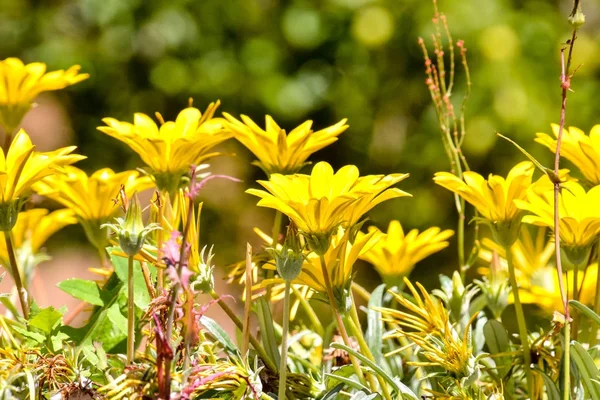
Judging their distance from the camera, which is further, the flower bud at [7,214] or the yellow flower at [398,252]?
the yellow flower at [398,252]

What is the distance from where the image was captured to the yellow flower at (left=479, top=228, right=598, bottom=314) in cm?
74

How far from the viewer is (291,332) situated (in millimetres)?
815

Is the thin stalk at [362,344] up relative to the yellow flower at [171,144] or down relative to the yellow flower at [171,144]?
down

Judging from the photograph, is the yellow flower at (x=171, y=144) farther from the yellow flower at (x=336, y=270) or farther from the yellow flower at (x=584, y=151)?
the yellow flower at (x=584, y=151)

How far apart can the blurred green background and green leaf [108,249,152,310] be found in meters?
1.23

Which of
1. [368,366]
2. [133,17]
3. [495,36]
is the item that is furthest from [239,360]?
[133,17]

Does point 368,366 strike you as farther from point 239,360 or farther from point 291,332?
point 291,332

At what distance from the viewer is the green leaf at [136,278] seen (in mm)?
663

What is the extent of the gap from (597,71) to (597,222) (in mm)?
1505

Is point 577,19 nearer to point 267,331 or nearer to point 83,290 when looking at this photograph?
point 267,331


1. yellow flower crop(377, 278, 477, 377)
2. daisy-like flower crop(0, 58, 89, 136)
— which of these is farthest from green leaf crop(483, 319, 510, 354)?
daisy-like flower crop(0, 58, 89, 136)

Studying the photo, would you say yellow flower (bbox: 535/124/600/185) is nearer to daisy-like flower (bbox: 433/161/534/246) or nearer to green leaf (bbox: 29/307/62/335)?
daisy-like flower (bbox: 433/161/534/246)

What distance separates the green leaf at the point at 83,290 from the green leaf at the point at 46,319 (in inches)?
1.9

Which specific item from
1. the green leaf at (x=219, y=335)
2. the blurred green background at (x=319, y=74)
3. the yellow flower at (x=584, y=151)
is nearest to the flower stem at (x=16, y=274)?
the green leaf at (x=219, y=335)
